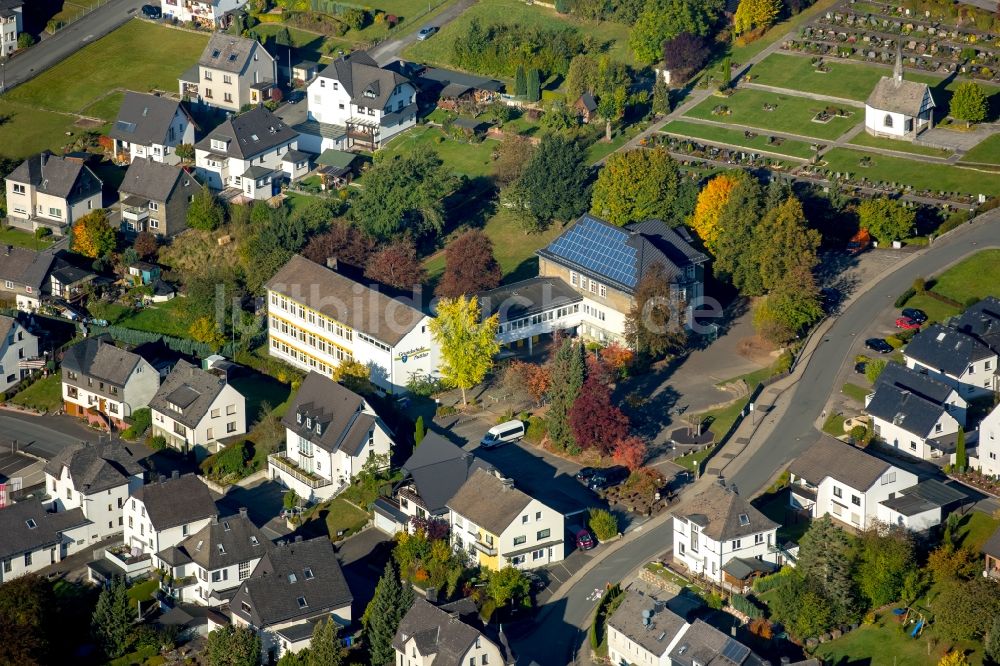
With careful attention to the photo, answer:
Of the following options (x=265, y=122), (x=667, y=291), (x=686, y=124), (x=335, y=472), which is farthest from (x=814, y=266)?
A: (x=265, y=122)

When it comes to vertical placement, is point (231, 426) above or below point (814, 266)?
below

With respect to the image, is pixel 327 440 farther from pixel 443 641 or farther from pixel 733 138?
pixel 733 138

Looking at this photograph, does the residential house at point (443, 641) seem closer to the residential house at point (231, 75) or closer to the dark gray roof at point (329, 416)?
the dark gray roof at point (329, 416)

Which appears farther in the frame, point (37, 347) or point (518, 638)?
point (37, 347)

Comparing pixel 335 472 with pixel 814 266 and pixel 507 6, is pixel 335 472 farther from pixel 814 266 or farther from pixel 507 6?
pixel 507 6

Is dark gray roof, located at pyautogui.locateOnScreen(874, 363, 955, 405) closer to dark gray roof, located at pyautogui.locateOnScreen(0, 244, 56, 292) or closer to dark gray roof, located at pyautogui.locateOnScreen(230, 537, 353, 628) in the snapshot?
dark gray roof, located at pyautogui.locateOnScreen(230, 537, 353, 628)

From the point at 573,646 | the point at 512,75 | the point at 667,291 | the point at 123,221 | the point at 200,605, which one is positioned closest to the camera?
the point at 573,646

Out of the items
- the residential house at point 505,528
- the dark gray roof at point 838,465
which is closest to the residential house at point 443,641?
the residential house at point 505,528
